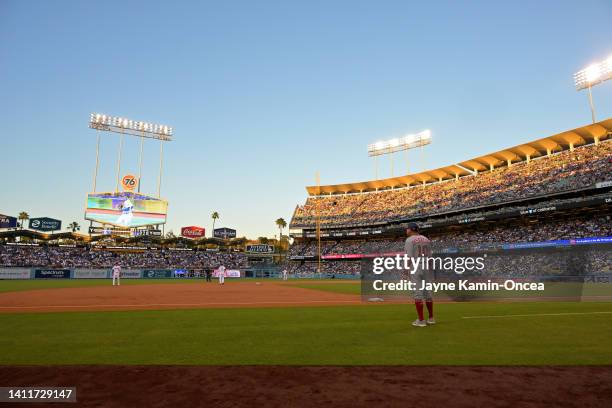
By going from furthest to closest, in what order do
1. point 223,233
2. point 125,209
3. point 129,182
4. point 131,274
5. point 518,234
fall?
point 223,233, point 129,182, point 125,209, point 131,274, point 518,234

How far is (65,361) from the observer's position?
513 cm

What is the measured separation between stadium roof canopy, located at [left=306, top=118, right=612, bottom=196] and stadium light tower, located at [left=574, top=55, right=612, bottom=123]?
2285 mm

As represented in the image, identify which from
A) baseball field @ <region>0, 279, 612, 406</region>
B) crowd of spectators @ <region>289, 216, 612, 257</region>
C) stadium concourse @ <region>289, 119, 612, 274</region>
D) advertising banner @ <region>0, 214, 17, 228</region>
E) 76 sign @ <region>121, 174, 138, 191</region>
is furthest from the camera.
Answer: advertising banner @ <region>0, 214, 17, 228</region>

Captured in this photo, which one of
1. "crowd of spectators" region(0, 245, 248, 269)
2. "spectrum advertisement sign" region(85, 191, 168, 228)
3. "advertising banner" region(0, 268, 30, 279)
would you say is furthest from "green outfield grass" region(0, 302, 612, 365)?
"spectrum advertisement sign" region(85, 191, 168, 228)

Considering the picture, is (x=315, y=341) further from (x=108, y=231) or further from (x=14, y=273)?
(x=108, y=231)

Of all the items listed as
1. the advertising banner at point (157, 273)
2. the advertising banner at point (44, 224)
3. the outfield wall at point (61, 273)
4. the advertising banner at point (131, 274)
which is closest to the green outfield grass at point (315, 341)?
the outfield wall at point (61, 273)

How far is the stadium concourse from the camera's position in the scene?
1515 inches

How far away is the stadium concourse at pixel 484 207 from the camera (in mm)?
38469

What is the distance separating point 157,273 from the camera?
2092 inches

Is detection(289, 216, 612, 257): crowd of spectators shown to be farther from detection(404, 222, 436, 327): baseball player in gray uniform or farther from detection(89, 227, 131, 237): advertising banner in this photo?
detection(89, 227, 131, 237): advertising banner

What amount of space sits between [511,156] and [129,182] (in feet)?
199

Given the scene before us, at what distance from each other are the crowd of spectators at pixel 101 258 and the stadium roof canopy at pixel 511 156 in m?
34.8

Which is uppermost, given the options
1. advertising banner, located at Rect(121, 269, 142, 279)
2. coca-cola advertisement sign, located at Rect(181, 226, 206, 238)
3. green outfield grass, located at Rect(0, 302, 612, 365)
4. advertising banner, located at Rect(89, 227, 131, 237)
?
coca-cola advertisement sign, located at Rect(181, 226, 206, 238)

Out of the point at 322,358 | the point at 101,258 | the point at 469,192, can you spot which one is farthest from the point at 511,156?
the point at 101,258
